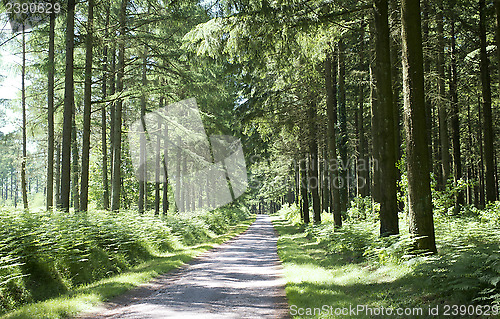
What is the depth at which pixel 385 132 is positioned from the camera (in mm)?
9516

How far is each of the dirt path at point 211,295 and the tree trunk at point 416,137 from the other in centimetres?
307

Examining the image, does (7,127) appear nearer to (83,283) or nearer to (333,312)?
(83,283)

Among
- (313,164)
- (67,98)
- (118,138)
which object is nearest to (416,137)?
(67,98)

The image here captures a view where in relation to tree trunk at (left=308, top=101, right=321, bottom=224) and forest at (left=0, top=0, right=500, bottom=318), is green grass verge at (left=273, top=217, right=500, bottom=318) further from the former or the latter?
tree trunk at (left=308, top=101, right=321, bottom=224)

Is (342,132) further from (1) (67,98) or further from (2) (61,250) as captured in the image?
(2) (61,250)

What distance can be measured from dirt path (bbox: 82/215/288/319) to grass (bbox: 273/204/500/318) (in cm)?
44

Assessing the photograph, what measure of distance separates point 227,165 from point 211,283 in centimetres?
2695

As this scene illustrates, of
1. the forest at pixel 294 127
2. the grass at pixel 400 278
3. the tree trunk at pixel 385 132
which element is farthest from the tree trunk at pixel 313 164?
the grass at pixel 400 278

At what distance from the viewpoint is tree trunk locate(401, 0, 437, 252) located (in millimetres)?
7078

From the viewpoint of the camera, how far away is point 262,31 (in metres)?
9.48

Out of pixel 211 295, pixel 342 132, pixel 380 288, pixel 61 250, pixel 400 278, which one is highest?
pixel 342 132

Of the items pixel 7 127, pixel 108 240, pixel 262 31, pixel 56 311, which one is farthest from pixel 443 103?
pixel 7 127

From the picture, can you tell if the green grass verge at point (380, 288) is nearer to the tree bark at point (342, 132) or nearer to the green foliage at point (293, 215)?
the tree bark at point (342, 132)

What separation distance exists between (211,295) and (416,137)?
17.2 feet
